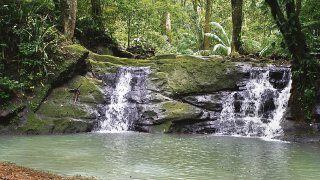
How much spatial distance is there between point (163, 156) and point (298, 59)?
6049mm

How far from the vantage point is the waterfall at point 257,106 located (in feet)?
47.1

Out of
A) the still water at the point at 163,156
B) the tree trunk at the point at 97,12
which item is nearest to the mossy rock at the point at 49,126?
the still water at the point at 163,156

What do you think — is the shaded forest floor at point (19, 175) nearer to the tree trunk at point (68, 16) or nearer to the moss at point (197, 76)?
the moss at point (197, 76)

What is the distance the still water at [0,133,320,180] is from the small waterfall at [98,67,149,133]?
6.77ft

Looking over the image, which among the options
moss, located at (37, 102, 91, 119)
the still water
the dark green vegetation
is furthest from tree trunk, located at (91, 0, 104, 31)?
the still water

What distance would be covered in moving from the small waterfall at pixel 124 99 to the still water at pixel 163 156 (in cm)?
206

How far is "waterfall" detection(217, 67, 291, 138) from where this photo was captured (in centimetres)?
1435

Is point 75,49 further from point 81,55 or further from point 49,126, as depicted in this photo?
point 49,126

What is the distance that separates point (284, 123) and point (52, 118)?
23.7ft

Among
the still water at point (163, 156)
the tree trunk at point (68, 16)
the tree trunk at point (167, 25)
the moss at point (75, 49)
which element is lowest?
the still water at point (163, 156)

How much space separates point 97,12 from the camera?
20656mm

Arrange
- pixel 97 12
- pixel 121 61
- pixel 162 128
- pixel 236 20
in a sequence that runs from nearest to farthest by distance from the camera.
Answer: pixel 162 128 → pixel 121 61 → pixel 236 20 → pixel 97 12

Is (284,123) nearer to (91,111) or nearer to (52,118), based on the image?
(91,111)

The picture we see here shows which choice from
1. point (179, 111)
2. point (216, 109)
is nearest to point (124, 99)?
point (179, 111)
